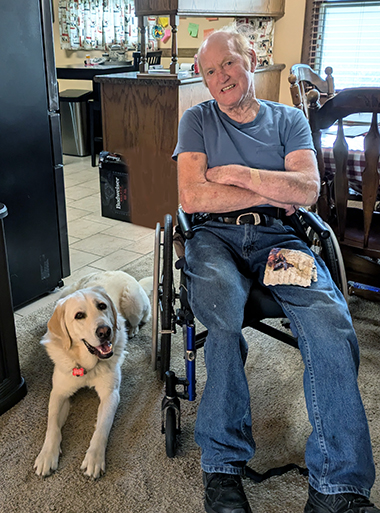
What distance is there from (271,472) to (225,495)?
0.22m

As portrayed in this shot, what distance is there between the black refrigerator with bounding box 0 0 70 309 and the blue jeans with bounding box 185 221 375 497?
47.6 inches

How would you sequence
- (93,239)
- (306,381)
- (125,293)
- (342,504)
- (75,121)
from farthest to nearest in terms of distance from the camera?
(75,121) → (93,239) → (125,293) → (306,381) → (342,504)

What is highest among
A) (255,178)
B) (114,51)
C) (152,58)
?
(114,51)

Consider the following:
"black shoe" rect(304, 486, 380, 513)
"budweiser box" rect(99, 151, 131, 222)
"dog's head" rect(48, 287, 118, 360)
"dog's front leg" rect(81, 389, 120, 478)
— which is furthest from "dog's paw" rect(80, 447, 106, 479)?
"budweiser box" rect(99, 151, 131, 222)

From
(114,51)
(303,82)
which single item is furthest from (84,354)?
(114,51)

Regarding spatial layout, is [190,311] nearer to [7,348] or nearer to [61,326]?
[61,326]

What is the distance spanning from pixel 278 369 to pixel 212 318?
0.75m

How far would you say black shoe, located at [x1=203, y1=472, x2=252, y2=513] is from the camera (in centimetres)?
121

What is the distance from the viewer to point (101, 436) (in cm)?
152

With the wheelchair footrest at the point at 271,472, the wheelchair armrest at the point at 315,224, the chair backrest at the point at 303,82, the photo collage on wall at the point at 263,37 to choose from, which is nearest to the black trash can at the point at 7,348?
the wheelchair footrest at the point at 271,472

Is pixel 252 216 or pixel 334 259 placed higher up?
pixel 252 216

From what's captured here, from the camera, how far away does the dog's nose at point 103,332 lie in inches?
62.7

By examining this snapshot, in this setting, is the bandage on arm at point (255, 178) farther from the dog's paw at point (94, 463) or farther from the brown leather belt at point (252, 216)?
the dog's paw at point (94, 463)

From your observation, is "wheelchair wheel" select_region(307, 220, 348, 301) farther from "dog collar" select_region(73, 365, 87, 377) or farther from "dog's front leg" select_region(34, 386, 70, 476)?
"dog's front leg" select_region(34, 386, 70, 476)
